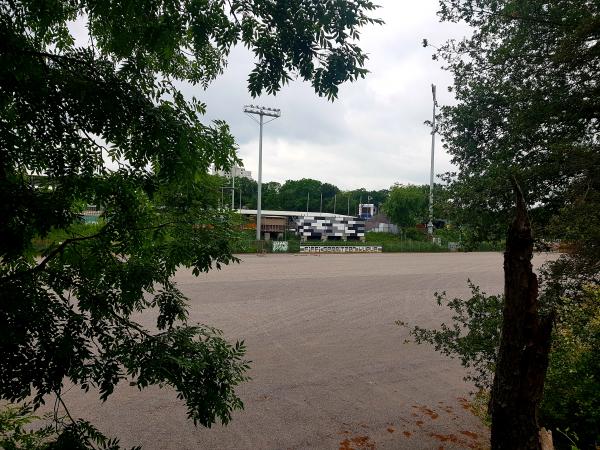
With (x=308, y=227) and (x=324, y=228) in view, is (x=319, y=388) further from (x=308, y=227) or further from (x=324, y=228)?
(x=324, y=228)

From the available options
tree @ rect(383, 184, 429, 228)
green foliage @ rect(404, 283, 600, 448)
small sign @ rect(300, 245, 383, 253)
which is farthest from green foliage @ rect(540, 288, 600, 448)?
tree @ rect(383, 184, 429, 228)

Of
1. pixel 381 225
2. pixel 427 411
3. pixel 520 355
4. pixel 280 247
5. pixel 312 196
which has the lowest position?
pixel 427 411

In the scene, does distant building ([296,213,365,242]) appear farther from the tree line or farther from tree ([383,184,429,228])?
the tree line


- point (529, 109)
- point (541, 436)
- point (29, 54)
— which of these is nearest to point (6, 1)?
point (29, 54)

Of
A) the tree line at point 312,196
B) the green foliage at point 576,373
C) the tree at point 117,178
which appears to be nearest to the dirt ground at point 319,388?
the green foliage at point 576,373

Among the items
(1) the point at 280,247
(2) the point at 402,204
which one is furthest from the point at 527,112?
(2) the point at 402,204

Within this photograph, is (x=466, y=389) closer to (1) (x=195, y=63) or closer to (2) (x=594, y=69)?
(2) (x=594, y=69)

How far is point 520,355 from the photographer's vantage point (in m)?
2.79

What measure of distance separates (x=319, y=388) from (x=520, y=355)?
6.84 metres

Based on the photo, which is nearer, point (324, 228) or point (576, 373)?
point (576, 373)

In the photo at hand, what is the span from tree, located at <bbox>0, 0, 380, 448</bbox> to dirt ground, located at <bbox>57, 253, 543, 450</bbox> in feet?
14.9

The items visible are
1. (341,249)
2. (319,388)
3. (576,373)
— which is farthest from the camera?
(341,249)

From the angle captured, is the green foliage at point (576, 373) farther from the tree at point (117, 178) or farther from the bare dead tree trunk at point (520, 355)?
the tree at point (117, 178)

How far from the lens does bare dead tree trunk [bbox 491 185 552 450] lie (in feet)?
8.87
